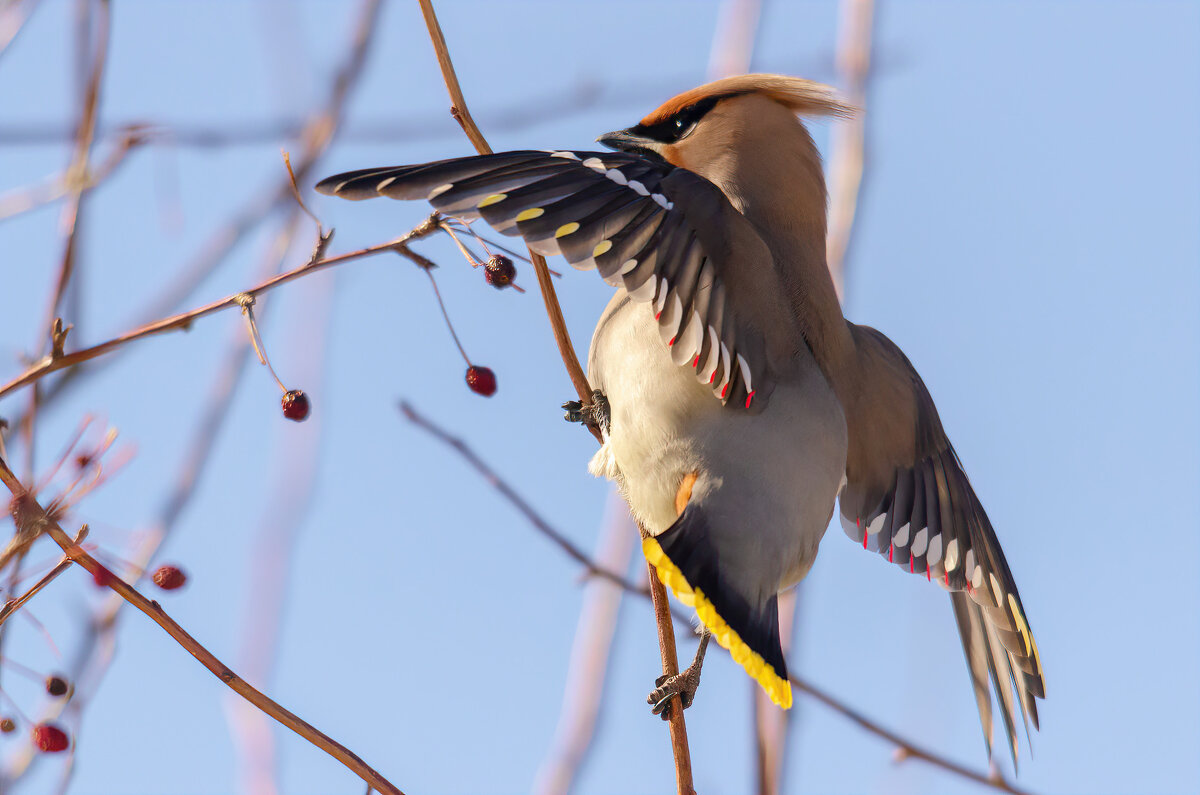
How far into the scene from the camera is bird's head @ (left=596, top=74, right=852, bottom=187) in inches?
123

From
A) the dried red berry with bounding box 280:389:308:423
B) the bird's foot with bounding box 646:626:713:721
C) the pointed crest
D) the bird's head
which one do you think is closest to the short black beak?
the bird's head

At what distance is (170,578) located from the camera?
6.16ft

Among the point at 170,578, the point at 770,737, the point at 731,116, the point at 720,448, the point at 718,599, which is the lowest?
the point at 770,737

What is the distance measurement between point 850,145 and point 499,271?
0.92 meters

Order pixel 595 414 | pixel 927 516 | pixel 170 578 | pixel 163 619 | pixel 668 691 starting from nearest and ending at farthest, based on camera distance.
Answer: pixel 163 619 < pixel 170 578 < pixel 668 691 < pixel 595 414 < pixel 927 516

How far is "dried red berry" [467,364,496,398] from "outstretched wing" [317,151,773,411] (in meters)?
0.34

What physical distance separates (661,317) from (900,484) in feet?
3.65

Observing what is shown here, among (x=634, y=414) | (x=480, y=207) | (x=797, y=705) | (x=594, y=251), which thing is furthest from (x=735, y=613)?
(x=480, y=207)

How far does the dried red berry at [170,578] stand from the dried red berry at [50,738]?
9.3 inches

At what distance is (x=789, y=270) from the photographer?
8.95 ft

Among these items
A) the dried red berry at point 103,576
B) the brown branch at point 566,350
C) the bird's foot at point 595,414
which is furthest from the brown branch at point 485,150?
the dried red berry at point 103,576

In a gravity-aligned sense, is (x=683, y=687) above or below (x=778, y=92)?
below

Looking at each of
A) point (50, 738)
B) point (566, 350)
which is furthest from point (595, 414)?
point (50, 738)

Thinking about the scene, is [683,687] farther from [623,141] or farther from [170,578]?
[623,141]
